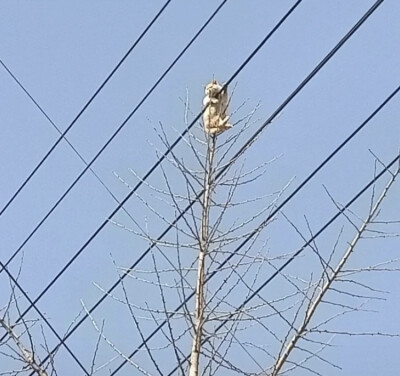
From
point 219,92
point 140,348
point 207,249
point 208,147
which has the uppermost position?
point 219,92

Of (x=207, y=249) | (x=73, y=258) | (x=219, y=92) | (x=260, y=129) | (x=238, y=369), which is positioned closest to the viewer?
(x=238, y=369)

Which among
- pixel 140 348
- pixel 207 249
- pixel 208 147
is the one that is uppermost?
pixel 208 147

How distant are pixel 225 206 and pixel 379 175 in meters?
0.58

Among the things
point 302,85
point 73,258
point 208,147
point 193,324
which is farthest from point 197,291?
point 73,258

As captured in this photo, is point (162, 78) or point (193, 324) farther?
point (162, 78)

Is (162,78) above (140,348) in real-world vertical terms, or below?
above

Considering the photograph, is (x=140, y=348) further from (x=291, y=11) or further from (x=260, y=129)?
(x=291, y=11)

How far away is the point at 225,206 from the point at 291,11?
95 cm

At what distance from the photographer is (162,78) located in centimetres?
504

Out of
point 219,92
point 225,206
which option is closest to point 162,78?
point 219,92

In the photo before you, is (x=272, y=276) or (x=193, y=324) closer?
(x=193, y=324)

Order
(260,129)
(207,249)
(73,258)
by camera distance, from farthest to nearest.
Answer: (73,258) < (260,129) < (207,249)

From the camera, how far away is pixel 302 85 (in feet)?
15.4

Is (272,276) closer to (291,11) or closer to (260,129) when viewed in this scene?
(260,129)
